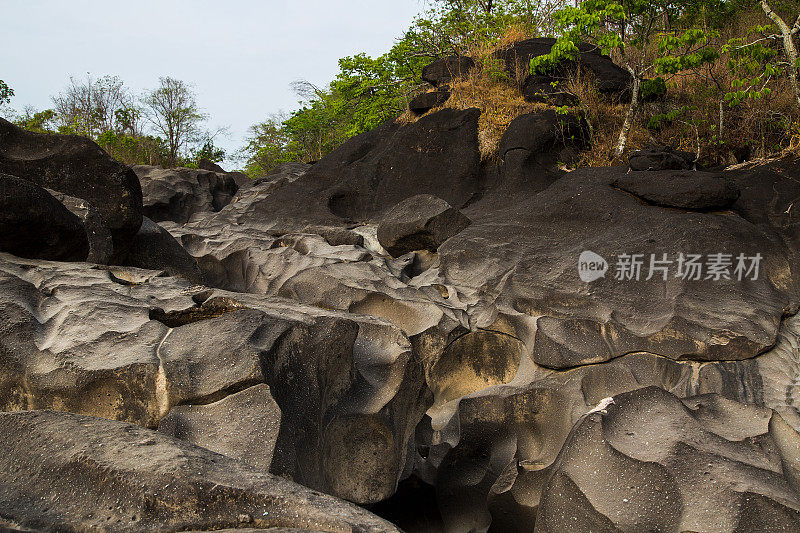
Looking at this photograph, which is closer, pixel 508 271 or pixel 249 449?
pixel 249 449

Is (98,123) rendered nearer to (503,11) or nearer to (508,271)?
(503,11)

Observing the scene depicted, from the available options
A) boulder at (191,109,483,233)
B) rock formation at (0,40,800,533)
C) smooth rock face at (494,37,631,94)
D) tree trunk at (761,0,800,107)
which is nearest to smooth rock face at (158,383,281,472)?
rock formation at (0,40,800,533)

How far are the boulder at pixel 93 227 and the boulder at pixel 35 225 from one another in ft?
1.38

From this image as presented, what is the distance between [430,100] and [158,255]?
669 centimetres

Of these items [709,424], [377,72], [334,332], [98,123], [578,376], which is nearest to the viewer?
[709,424]

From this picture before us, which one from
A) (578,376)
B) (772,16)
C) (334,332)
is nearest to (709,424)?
(578,376)

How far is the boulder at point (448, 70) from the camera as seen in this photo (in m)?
12.2

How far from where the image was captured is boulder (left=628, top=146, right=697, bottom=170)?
7923 millimetres

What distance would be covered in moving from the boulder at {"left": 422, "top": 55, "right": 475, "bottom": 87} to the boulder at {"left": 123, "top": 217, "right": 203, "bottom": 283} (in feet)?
22.8

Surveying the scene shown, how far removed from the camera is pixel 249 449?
9.73ft

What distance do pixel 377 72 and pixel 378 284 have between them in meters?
11.7

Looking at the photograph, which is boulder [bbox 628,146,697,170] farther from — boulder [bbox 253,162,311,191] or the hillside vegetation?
boulder [bbox 253,162,311,191]

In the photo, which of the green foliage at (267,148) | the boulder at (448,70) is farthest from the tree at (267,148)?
the boulder at (448,70)

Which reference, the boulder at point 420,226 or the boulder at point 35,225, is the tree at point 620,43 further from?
the boulder at point 35,225
